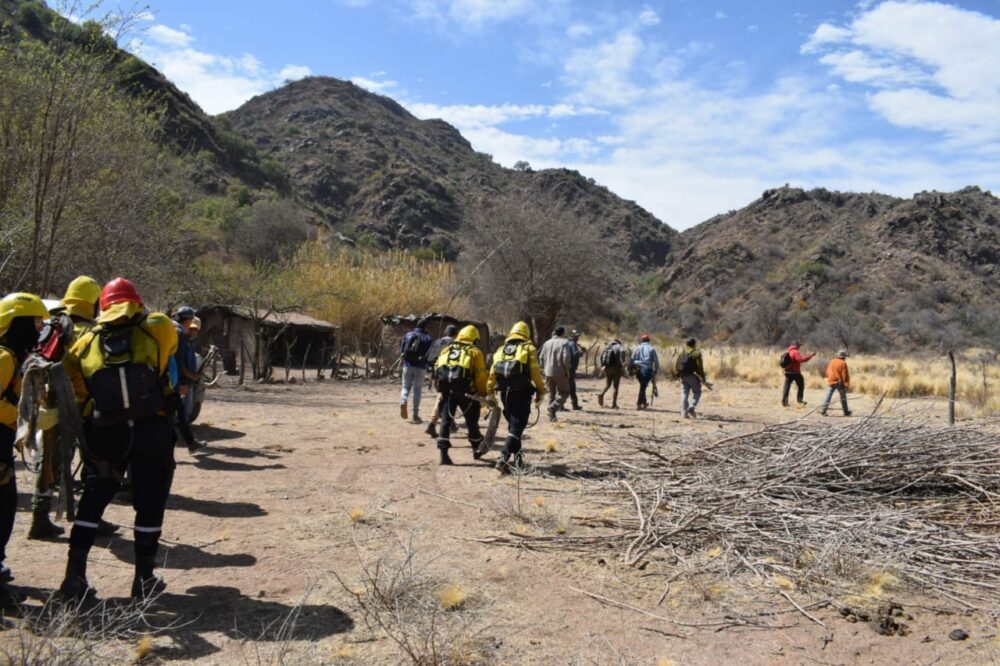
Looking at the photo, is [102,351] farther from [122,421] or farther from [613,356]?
[613,356]

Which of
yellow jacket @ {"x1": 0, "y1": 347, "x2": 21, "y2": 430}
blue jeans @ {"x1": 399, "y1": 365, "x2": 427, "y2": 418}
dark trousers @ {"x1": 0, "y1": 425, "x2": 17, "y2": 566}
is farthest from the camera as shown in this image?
blue jeans @ {"x1": 399, "y1": 365, "x2": 427, "y2": 418}

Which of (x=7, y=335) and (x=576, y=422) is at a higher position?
(x=7, y=335)

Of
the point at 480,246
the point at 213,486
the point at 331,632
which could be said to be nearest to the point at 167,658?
the point at 331,632

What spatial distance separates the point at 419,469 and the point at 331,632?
4.37 metres

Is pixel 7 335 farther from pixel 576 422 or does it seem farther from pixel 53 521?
pixel 576 422

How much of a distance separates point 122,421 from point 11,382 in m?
0.66

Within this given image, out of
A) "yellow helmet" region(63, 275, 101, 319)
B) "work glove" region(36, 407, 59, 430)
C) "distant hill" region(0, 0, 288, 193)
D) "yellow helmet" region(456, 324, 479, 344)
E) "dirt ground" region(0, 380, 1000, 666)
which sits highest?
"distant hill" region(0, 0, 288, 193)

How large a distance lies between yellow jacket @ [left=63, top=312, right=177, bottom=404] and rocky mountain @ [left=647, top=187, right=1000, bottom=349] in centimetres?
4067

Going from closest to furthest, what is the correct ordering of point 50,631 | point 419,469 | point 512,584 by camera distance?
point 50,631 → point 512,584 → point 419,469

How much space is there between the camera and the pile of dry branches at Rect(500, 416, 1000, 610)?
5.04 metres

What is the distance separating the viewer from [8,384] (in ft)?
12.8

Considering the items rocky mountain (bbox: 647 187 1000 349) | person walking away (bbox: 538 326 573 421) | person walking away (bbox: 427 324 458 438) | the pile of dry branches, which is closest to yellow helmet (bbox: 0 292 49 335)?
the pile of dry branches

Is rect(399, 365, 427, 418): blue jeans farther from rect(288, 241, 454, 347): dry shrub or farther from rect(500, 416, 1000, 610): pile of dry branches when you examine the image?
rect(288, 241, 454, 347): dry shrub

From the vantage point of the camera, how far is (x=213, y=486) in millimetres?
7316
